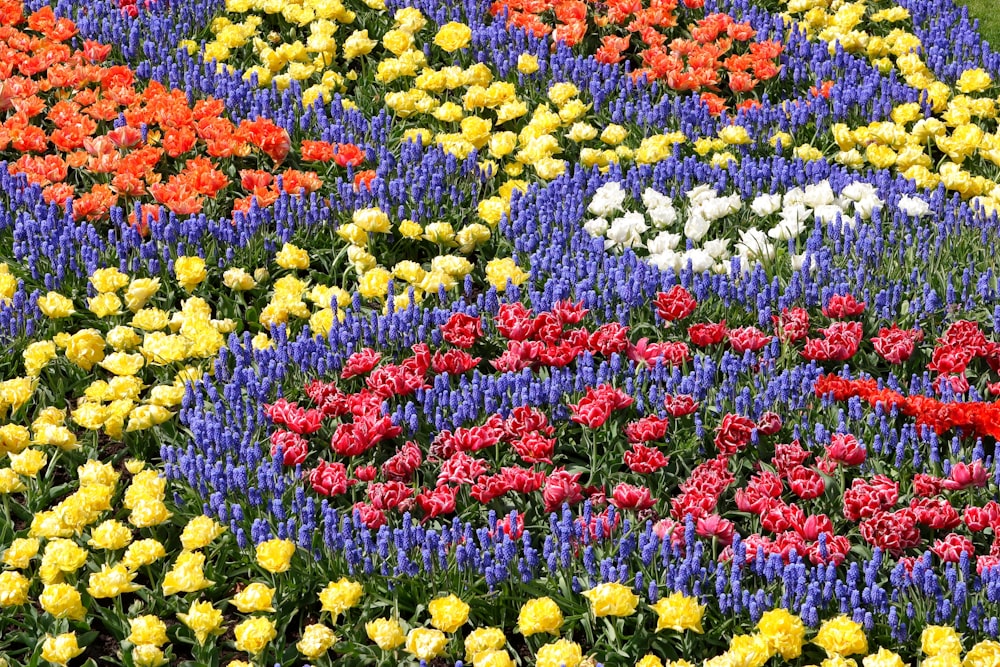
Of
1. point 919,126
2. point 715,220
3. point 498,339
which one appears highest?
point 919,126

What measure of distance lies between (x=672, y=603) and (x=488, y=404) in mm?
1160

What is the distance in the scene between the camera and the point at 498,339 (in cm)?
498

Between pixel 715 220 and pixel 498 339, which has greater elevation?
pixel 715 220

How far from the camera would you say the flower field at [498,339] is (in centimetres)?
373

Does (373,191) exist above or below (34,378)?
above

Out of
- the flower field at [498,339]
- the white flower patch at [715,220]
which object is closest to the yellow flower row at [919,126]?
the flower field at [498,339]

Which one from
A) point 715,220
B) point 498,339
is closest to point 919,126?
point 715,220

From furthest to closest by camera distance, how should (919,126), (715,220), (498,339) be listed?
(919,126), (715,220), (498,339)

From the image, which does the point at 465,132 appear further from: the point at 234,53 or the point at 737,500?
Answer: the point at 737,500

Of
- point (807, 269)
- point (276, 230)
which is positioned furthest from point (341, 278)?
point (807, 269)

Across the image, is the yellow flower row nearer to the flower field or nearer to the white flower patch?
the flower field

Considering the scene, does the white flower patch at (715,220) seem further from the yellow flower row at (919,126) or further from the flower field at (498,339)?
the yellow flower row at (919,126)

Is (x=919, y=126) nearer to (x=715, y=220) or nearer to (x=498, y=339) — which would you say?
(x=715, y=220)

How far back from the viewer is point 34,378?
4699 mm
